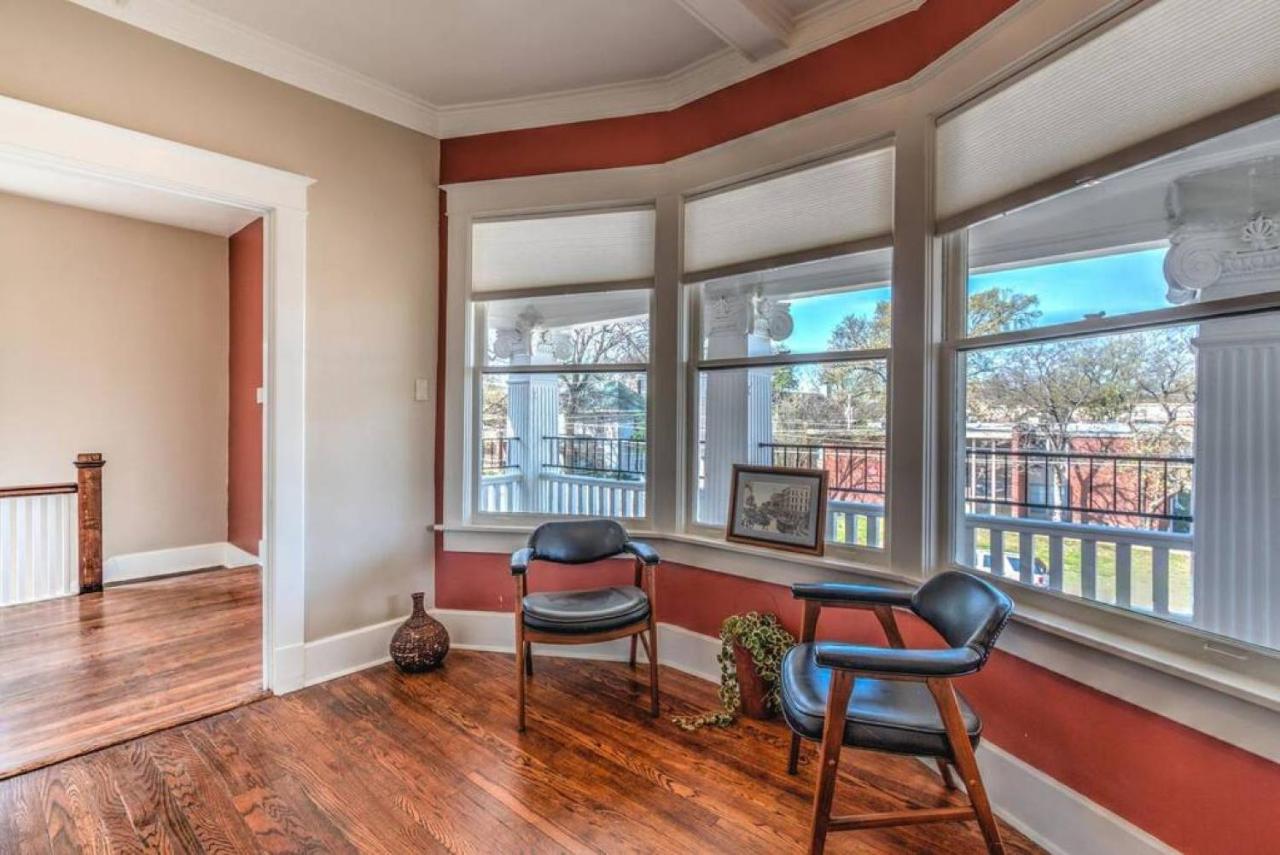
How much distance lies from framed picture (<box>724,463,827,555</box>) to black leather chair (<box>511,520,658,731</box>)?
0.46 m

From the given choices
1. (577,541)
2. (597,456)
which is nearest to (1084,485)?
(577,541)

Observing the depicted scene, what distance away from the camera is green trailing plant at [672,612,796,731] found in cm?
238

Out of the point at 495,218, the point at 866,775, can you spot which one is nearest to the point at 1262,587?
the point at 866,775

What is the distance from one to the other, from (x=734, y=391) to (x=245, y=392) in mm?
4105

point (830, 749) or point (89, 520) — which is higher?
point (89, 520)

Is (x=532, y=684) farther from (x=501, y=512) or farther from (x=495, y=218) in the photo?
(x=495, y=218)

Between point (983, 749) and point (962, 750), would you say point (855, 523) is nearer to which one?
point (983, 749)

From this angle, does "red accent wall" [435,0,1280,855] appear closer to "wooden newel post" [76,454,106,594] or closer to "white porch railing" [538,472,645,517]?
"white porch railing" [538,472,645,517]

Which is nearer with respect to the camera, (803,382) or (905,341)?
(905,341)

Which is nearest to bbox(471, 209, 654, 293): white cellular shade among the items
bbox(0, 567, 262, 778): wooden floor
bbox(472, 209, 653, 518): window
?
bbox(472, 209, 653, 518): window

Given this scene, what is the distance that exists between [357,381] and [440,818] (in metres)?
1.98

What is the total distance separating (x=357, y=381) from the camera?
291cm

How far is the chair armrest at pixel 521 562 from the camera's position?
244 centimetres

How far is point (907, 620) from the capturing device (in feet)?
7.07
